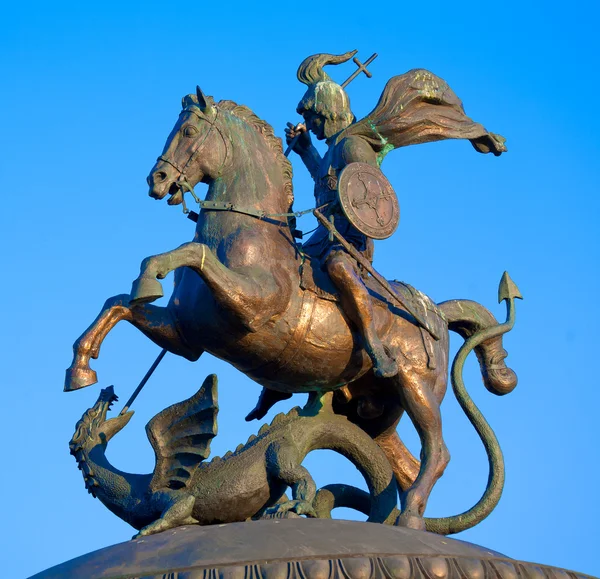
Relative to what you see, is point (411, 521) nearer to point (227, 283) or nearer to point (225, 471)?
point (225, 471)

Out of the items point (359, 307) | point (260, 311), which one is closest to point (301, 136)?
point (359, 307)

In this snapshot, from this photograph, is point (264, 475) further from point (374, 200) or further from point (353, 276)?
point (374, 200)

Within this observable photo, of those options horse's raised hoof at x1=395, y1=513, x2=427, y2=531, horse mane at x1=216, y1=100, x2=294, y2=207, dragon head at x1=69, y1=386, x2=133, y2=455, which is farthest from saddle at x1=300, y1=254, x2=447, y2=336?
dragon head at x1=69, y1=386, x2=133, y2=455

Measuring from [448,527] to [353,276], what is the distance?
6.61 ft

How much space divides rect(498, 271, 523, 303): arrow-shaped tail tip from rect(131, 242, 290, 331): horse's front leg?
2140 mm

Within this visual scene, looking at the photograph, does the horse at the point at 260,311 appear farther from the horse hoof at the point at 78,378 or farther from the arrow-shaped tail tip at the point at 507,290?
the arrow-shaped tail tip at the point at 507,290

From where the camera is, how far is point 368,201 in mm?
10359

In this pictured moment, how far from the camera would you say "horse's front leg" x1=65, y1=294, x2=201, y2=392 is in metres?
9.59

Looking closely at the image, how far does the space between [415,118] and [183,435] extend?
3346 mm

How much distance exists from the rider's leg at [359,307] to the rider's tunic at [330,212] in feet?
0.64

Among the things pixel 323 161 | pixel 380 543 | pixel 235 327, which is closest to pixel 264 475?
pixel 235 327

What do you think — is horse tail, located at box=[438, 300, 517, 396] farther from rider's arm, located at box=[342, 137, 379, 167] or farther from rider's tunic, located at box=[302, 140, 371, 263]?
rider's arm, located at box=[342, 137, 379, 167]

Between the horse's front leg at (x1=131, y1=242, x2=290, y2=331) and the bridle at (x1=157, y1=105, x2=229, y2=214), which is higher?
the bridle at (x1=157, y1=105, x2=229, y2=214)

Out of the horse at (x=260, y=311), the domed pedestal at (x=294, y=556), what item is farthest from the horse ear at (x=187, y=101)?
the domed pedestal at (x=294, y=556)
